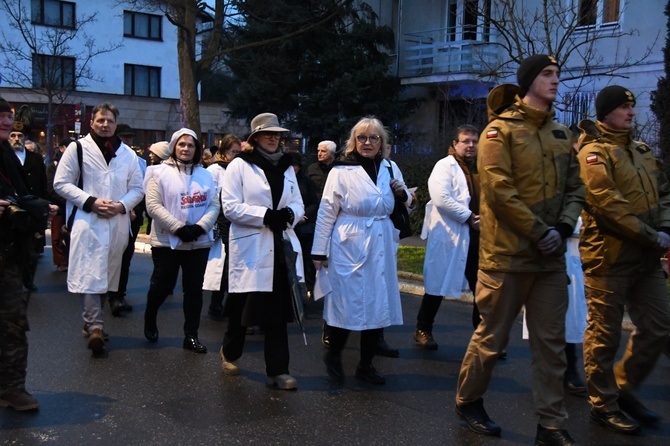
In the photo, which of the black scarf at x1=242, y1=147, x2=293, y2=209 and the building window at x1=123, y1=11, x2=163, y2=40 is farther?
the building window at x1=123, y1=11, x2=163, y2=40

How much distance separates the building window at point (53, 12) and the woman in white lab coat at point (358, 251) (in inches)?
1405

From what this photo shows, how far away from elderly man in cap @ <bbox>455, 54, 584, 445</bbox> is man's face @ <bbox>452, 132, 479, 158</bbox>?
250 cm

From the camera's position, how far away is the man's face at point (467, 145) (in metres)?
7.30

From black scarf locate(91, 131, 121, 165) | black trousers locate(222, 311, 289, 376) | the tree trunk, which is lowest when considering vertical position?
black trousers locate(222, 311, 289, 376)

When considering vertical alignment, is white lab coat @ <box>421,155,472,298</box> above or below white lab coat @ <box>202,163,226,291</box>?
above

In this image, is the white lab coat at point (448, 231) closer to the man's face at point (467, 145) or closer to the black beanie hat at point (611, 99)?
the man's face at point (467, 145)

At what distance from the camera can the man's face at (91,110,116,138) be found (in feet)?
23.5

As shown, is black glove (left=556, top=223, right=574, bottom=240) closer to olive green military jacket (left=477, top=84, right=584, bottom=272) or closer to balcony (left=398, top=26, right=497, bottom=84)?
olive green military jacket (left=477, top=84, right=584, bottom=272)

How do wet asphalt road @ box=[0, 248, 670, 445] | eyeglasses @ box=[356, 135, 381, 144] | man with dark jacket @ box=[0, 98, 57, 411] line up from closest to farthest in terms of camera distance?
wet asphalt road @ box=[0, 248, 670, 445] → man with dark jacket @ box=[0, 98, 57, 411] → eyeglasses @ box=[356, 135, 381, 144]

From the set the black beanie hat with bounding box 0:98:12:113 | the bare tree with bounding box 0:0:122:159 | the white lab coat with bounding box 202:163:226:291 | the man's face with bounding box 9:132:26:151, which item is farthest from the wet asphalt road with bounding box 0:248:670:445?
the bare tree with bounding box 0:0:122:159

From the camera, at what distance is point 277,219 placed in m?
6.05

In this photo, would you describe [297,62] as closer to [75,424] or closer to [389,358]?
[389,358]

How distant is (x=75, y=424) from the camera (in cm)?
515

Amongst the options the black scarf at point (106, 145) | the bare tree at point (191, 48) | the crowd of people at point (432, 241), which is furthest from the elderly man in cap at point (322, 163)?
the bare tree at point (191, 48)
